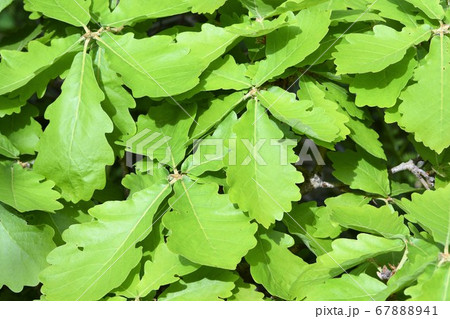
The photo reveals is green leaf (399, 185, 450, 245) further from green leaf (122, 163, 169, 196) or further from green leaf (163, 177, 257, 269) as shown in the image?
green leaf (122, 163, 169, 196)

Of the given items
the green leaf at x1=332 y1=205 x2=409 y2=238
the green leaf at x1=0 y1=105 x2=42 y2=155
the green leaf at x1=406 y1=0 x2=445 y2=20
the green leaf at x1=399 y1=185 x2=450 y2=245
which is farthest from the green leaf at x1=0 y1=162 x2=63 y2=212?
the green leaf at x1=406 y1=0 x2=445 y2=20

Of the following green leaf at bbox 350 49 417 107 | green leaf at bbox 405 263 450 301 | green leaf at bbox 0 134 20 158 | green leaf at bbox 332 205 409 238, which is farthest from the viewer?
green leaf at bbox 0 134 20 158

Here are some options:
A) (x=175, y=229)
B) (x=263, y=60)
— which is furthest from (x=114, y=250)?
(x=263, y=60)

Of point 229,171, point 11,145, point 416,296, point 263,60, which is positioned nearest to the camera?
point 416,296

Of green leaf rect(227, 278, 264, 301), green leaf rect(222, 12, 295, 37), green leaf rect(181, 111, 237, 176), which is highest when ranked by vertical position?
green leaf rect(222, 12, 295, 37)

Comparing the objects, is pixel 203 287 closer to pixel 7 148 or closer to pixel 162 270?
pixel 162 270

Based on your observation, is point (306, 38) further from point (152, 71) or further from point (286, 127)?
point (152, 71)

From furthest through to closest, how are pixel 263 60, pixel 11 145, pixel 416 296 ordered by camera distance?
pixel 11 145, pixel 263 60, pixel 416 296
